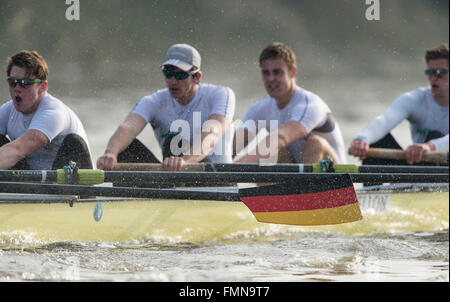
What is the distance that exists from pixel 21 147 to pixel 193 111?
3.43 ft

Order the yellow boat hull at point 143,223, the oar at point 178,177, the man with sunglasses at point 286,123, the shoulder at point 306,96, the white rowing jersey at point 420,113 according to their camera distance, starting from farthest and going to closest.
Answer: the white rowing jersey at point 420,113 → the shoulder at point 306,96 → the man with sunglasses at point 286,123 → the yellow boat hull at point 143,223 → the oar at point 178,177

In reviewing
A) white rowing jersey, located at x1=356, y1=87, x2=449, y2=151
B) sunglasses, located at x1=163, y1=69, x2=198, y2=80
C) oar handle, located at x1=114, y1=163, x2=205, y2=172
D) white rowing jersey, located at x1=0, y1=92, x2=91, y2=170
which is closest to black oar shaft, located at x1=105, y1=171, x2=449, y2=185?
oar handle, located at x1=114, y1=163, x2=205, y2=172

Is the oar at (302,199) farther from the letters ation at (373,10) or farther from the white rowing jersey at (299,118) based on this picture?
the letters ation at (373,10)

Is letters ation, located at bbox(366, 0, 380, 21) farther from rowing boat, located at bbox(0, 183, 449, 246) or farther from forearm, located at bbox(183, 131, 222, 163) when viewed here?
forearm, located at bbox(183, 131, 222, 163)

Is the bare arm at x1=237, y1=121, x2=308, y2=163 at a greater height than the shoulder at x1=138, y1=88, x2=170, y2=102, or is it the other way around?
the shoulder at x1=138, y1=88, x2=170, y2=102

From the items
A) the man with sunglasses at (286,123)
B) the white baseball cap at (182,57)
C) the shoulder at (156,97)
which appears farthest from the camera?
the man with sunglasses at (286,123)

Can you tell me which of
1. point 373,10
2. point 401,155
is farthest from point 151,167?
point 401,155

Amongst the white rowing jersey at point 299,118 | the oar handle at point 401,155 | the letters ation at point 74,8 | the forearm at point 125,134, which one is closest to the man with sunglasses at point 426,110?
the oar handle at point 401,155

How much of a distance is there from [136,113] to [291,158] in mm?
968

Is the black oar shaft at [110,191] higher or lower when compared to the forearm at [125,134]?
lower

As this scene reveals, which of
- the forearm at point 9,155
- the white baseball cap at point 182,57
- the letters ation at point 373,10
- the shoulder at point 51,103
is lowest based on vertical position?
the forearm at point 9,155

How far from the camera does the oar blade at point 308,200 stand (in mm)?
3334

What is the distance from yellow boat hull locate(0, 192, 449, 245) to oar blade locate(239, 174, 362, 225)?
0.47 metres

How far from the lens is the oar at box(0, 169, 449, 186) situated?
3021 millimetres
